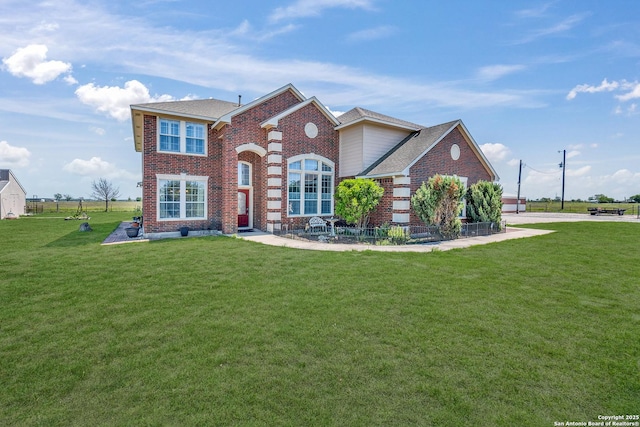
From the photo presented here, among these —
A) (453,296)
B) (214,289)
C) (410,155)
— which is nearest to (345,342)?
(453,296)

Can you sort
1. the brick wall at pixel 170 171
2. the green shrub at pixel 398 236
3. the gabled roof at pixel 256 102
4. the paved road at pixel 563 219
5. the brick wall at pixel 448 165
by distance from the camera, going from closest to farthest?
1. the green shrub at pixel 398 236
2. the brick wall at pixel 170 171
3. the gabled roof at pixel 256 102
4. the brick wall at pixel 448 165
5. the paved road at pixel 563 219

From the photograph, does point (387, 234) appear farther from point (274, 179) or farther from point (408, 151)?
point (274, 179)

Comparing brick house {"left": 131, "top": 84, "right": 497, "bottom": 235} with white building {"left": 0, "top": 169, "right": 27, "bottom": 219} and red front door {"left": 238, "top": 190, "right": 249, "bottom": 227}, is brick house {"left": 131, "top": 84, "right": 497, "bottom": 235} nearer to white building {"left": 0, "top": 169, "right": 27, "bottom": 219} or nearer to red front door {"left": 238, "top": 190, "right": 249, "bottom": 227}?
red front door {"left": 238, "top": 190, "right": 249, "bottom": 227}

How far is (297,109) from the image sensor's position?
16.5m

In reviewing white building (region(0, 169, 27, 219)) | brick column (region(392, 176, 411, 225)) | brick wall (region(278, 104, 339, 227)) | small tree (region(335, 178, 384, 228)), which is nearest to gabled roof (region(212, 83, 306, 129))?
brick wall (region(278, 104, 339, 227))

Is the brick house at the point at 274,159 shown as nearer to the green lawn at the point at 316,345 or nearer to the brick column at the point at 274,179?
the brick column at the point at 274,179

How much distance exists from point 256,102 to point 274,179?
4.11m

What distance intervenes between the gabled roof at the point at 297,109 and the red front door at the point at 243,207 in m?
4.35

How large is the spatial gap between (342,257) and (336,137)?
10.4 m

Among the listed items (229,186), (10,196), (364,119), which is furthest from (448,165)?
(10,196)

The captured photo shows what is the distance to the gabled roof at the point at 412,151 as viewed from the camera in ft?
49.9

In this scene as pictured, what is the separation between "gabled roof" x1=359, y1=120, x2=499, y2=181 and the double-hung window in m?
8.75

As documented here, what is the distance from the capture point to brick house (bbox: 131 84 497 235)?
14.9 meters

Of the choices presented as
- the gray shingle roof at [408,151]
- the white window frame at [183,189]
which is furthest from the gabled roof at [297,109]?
the white window frame at [183,189]
